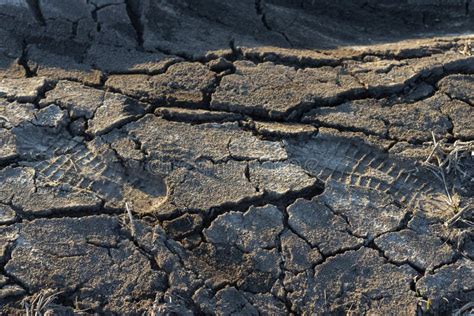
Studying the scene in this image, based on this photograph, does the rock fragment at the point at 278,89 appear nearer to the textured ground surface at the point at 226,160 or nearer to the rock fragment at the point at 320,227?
the textured ground surface at the point at 226,160

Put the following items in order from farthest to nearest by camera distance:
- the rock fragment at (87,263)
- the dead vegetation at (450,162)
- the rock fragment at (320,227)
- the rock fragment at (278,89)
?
1. the rock fragment at (278,89)
2. the dead vegetation at (450,162)
3. the rock fragment at (320,227)
4. the rock fragment at (87,263)

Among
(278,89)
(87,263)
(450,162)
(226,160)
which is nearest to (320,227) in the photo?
(226,160)

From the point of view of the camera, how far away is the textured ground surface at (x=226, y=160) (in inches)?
116

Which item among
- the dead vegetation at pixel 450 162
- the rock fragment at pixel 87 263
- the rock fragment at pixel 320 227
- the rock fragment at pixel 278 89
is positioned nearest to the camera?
the rock fragment at pixel 87 263

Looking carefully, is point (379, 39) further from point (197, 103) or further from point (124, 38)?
point (124, 38)

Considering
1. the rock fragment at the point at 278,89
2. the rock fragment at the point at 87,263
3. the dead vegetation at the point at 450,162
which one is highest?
the rock fragment at the point at 278,89

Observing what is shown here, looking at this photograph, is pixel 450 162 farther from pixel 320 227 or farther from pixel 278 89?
pixel 278 89

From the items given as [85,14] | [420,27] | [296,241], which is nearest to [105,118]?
[85,14]

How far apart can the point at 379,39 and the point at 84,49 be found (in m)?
1.80

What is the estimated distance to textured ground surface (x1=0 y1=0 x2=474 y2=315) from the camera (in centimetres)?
296

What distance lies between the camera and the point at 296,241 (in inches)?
121

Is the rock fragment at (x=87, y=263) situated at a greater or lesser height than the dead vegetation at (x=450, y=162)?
lesser

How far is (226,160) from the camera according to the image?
10.9 ft

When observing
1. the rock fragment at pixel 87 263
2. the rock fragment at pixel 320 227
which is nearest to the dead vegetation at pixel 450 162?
the rock fragment at pixel 320 227
